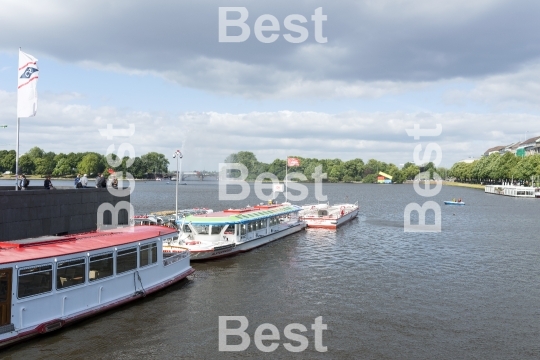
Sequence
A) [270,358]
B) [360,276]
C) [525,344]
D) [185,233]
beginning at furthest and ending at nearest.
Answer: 1. [185,233]
2. [360,276]
3. [525,344]
4. [270,358]

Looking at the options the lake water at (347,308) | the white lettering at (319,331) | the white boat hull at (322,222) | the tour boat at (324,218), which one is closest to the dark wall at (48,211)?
the lake water at (347,308)

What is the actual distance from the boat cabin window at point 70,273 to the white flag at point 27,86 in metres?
13.8

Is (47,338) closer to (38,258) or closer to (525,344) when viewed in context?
(38,258)

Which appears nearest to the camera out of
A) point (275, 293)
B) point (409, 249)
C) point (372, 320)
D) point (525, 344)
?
point (525, 344)

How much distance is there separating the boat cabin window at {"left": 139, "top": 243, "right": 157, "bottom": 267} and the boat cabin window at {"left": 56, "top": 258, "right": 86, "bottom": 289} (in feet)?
16.6

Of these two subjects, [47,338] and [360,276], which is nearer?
[47,338]

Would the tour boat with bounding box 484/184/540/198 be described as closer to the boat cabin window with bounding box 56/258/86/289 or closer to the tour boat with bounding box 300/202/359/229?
the tour boat with bounding box 300/202/359/229

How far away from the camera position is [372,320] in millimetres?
27047

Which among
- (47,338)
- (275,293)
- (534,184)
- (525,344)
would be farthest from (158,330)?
(534,184)

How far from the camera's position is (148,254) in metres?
30.1

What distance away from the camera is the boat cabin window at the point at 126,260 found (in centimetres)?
2711

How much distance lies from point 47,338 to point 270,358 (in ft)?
35.2

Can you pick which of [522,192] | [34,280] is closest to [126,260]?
[34,280]

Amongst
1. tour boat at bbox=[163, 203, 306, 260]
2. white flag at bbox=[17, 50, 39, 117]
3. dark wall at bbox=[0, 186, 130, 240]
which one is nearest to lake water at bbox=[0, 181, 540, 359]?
tour boat at bbox=[163, 203, 306, 260]
